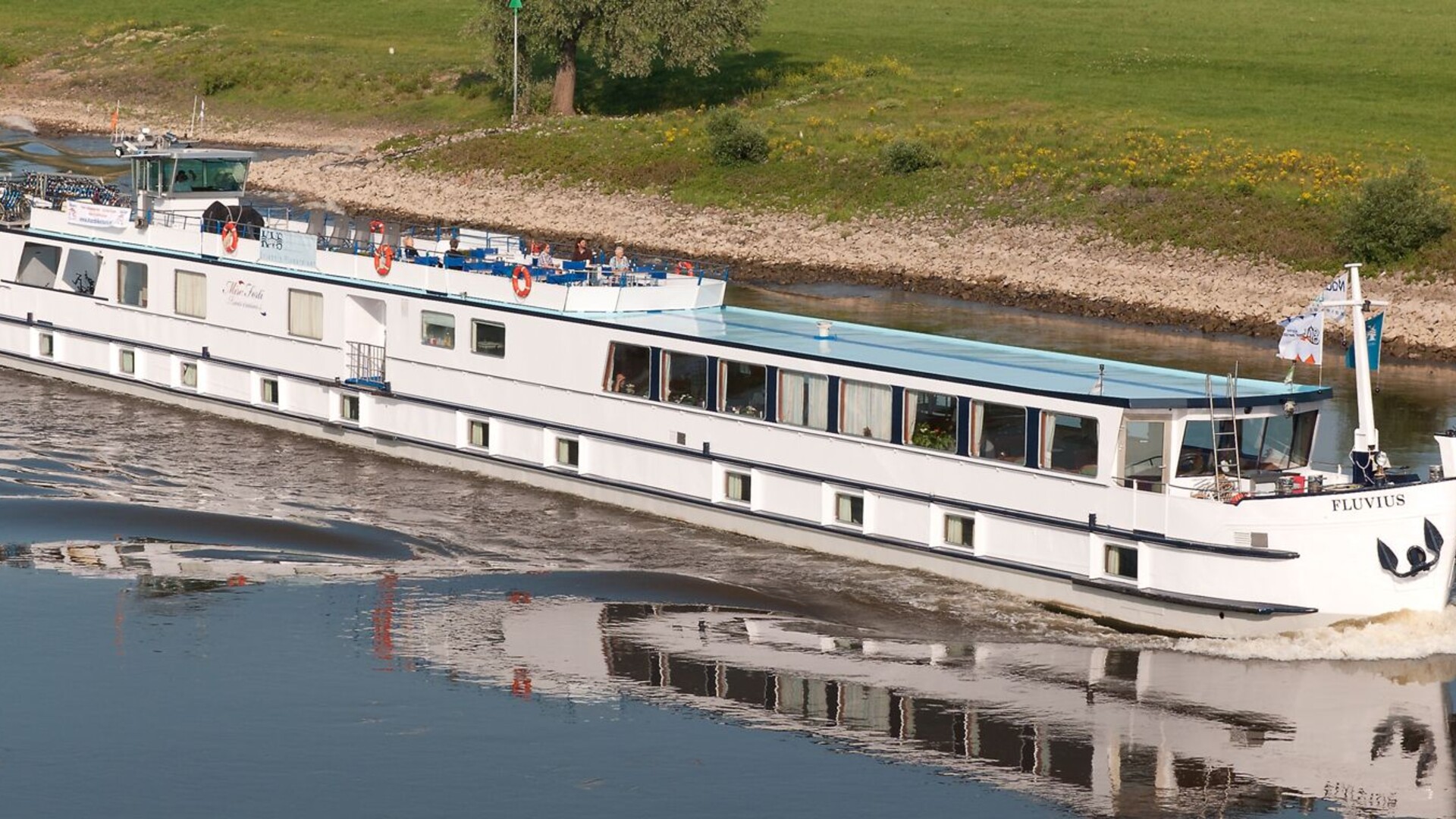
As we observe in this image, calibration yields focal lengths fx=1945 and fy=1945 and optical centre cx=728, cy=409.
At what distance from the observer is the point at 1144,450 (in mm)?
28047

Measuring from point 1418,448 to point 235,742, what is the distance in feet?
85.6

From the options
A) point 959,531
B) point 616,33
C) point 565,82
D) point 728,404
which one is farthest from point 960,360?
point 565,82

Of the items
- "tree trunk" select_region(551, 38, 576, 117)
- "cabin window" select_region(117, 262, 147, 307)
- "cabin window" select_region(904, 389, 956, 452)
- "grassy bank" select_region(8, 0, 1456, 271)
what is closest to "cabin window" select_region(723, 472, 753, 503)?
"cabin window" select_region(904, 389, 956, 452)

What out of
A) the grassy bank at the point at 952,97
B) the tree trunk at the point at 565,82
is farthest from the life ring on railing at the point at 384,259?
the tree trunk at the point at 565,82

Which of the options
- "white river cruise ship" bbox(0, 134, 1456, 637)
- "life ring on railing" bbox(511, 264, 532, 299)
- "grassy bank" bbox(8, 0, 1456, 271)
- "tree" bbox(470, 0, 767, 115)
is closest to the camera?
"white river cruise ship" bbox(0, 134, 1456, 637)

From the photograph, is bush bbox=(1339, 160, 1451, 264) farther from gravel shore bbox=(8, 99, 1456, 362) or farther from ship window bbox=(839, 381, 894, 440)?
ship window bbox=(839, 381, 894, 440)

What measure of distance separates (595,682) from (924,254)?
128ft

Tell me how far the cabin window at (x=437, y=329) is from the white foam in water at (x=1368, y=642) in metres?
16.4

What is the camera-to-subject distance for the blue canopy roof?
28.7m

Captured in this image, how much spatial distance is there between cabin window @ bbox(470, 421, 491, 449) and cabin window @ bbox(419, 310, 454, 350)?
5.03 ft

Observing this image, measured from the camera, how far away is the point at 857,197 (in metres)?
69.4

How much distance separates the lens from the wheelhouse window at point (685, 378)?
108 feet

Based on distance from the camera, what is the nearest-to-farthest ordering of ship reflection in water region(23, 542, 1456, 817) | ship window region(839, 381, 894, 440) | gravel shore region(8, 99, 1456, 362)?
ship reflection in water region(23, 542, 1456, 817) → ship window region(839, 381, 894, 440) → gravel shore region(8, 99, 1456, 362)

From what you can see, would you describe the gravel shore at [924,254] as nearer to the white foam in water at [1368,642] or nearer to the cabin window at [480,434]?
→ the cabin window at [480,434]
